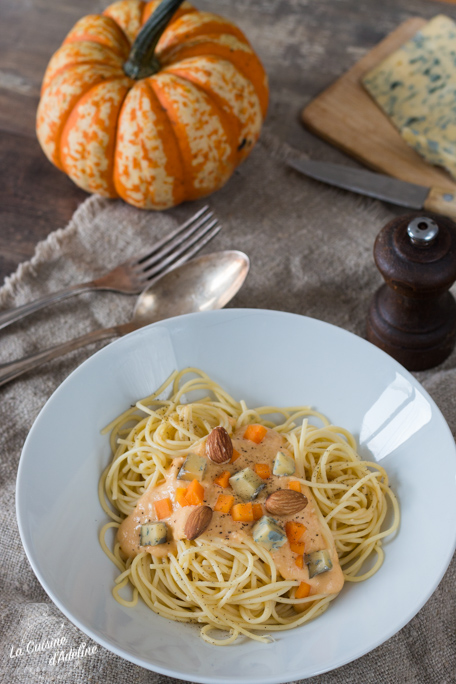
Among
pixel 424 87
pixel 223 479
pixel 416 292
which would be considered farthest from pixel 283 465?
pixel 424 87

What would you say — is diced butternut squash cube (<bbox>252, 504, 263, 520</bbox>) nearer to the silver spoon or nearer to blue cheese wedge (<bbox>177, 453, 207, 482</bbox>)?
blue cheese wedge (<bbox>177, 453, 207, 482</bbox>)

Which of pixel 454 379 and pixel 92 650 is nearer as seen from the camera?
pixel 92 650

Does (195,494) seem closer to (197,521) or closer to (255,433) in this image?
(197,521)

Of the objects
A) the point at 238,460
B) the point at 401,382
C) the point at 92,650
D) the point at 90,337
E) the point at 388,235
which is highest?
the point at 388,235

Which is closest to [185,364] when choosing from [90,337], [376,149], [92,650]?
[90,337]

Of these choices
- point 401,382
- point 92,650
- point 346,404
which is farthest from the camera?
point 346,404

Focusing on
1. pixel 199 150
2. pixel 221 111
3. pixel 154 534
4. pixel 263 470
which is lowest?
pixel 154 534

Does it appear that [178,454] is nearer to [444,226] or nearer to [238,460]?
[238,460]

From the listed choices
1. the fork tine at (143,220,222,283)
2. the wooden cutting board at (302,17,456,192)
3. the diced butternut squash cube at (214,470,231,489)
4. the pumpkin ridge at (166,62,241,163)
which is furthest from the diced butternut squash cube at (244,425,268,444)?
the wooden cutting board at (302,17,456,192)
